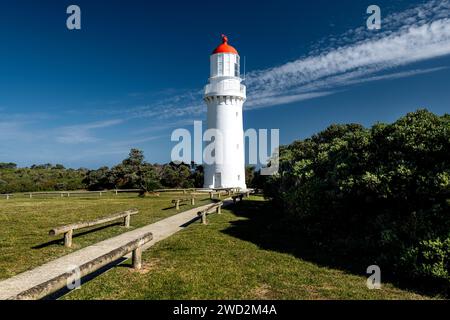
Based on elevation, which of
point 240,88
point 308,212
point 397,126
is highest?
point 240,88

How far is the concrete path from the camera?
6.89 meters

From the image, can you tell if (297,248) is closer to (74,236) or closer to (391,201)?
(391,201)

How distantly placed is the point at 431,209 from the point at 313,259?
3.29 m

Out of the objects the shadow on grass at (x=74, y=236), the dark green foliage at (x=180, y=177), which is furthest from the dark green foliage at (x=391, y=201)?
the dark green foliage at (x=180, y=177)

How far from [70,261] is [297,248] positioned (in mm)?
6673

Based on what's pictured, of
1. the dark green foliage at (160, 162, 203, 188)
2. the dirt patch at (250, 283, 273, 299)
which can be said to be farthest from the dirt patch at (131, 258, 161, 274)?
the dark green foliage at (160, 162, 203, 188)

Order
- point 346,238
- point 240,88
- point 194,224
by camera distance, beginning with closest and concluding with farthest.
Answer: point 346,238
point 194,224
point 240,88

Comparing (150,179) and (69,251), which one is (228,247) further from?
(150,179)

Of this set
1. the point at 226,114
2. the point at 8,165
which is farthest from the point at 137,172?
the point at 8,165

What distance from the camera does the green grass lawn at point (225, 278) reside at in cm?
680

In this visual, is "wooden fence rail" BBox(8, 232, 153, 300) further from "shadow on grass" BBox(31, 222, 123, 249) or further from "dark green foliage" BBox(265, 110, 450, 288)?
"dark green foliage" BBox(265, 110, 450, 288)

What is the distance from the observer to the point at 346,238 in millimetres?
10734

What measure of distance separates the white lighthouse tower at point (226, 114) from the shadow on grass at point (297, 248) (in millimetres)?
23023
